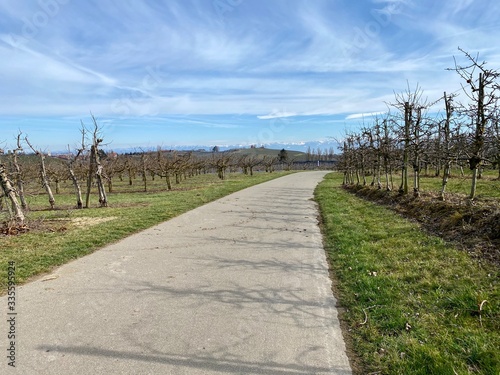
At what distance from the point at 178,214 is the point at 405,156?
932cm

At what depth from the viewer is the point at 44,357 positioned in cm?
287

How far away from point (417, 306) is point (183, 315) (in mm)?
2889

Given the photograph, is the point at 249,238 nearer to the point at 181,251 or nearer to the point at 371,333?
the point at 181,251

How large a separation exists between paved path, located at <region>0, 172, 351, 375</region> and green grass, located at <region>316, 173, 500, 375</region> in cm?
32

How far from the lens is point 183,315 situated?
363cm

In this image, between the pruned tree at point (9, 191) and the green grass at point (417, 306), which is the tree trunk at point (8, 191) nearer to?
the pruned tree at point (9, 191)

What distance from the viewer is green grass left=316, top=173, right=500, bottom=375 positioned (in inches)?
107

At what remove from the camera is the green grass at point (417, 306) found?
2.71m

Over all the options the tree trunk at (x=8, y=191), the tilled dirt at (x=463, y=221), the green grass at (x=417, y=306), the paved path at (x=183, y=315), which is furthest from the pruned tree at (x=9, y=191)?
the tilled dirt at (x=463, y=221)

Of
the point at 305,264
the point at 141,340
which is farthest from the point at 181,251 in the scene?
the point at 141,340

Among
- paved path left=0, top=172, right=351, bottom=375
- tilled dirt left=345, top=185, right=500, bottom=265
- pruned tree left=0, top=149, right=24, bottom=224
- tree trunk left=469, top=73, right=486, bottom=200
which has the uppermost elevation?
tree trunk left=469, top=73, right=486, bottom=200

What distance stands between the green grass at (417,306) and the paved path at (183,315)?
1.05 ft

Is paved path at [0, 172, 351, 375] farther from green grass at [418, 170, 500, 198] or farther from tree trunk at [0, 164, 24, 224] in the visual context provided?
green grass at [418, 170, 500, 198]

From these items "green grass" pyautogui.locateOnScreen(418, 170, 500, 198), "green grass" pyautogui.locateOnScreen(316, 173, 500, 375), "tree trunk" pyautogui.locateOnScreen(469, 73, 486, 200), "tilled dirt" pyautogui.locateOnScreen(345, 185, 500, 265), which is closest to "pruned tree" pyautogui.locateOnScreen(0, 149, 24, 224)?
"green grass" pyautogui.locateOnScreen(316, 173, 500, 375)
